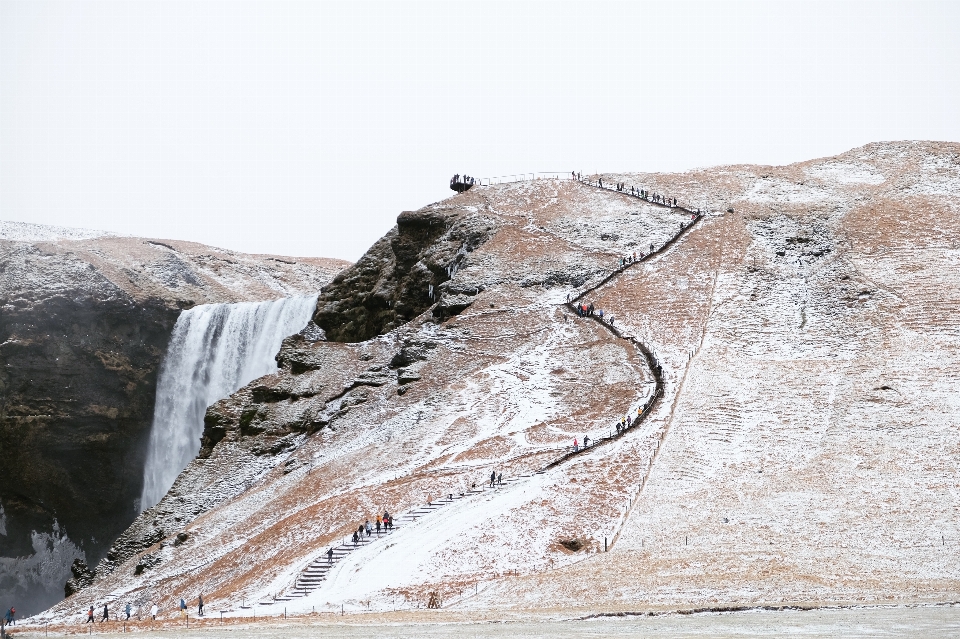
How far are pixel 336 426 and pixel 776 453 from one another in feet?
87.9

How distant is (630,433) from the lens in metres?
45.9

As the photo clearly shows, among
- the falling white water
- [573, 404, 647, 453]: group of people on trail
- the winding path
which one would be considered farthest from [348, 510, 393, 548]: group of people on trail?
the falling white water

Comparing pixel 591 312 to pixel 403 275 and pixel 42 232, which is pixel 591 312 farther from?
pixel 42 232

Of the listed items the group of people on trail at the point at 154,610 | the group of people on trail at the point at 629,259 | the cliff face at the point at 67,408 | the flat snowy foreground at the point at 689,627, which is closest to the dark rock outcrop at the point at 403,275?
the group of people on trail at the point at 629,259

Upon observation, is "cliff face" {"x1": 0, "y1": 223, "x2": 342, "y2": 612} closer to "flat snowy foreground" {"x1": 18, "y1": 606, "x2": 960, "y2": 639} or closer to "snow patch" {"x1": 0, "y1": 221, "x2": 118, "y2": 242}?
"snow patch" {"x1": 0, "y1": 221, "x2": 118, "y2": 242}

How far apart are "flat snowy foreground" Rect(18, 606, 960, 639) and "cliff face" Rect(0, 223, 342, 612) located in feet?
181

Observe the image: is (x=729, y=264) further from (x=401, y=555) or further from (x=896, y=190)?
(x=401, y=555)

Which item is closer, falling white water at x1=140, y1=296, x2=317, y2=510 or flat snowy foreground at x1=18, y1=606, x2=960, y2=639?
flat snowy foreground at x1=18, y1=606, x2=960, y2=639

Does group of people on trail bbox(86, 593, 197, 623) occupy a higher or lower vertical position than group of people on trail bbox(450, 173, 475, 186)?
lower

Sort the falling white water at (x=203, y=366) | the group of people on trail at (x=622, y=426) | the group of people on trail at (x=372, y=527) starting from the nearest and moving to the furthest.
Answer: the group of people on trail at (x=372, y=527) → the group of people on trail at (x=622, y=426) → the falling white water at (x=203, y=366)

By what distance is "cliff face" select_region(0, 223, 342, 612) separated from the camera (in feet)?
247

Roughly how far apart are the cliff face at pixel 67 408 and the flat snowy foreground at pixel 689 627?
181 feet

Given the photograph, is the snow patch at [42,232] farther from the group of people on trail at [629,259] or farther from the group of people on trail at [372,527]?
the group of people on trail at [372,527]

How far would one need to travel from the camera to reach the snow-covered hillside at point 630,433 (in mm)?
32969
